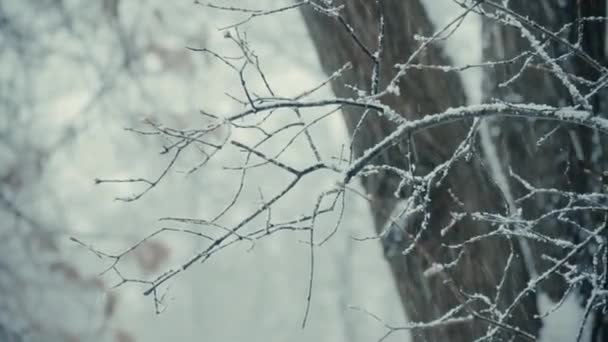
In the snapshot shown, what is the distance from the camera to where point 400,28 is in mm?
3273

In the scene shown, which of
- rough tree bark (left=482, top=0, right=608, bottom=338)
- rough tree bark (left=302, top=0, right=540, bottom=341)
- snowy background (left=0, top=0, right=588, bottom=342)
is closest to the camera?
rough tree bark (left=302, top=0, right=540, bottom=341)

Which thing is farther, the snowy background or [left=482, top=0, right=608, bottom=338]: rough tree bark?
the snowy background

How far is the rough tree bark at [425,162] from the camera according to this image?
10.6 feet

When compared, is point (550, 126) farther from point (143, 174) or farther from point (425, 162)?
point (143, 174)

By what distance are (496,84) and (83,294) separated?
6398 mm

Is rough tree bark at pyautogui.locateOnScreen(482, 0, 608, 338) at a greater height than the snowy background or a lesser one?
lesser

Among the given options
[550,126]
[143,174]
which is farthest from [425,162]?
[143,174]

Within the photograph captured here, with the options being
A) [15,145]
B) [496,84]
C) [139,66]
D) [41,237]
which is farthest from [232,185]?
[496,84]

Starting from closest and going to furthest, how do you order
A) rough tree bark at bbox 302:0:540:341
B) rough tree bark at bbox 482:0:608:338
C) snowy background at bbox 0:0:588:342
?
rough tree bark at bbox 302:0:540:341 < rough tree bark at bbox 482:0:608:338 < snowy background at bbox 0:0:588:342

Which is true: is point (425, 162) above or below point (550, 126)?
below

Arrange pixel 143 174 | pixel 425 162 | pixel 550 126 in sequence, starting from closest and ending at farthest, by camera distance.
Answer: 1. pixel 425 162
2. pixel 550 126
3. pixel 143 174

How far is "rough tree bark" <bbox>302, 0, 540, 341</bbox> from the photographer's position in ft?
10.6

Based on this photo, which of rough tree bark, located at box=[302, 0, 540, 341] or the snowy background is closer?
rough tree bark, located at box=[302, 0, 540, 341]

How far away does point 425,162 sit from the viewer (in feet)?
10.7
